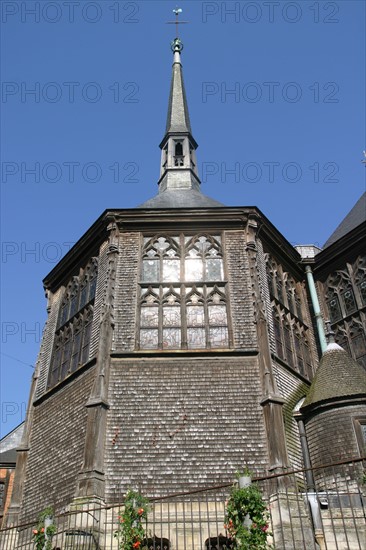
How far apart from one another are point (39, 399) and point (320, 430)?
8.70 meters

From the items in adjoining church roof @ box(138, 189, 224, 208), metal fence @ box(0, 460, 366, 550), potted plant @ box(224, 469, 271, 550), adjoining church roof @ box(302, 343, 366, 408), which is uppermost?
adjoining church roof @ box(138, 189, 224, 208)

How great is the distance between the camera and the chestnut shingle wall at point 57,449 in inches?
545

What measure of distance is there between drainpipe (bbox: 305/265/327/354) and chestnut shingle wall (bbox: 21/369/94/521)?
334 inches

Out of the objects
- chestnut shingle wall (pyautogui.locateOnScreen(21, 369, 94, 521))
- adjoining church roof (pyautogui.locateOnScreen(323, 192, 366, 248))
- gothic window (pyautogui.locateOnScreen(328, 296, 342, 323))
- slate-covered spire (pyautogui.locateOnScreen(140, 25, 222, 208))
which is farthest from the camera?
adjoining church roof (pyautogui.locateOnScreen(323, 192, 366, 248))

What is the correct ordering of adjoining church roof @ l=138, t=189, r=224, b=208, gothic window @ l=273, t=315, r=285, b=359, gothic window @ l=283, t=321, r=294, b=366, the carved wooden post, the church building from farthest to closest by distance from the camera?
adjoining church roof @ l=138, t=189, r=224, b=208, gothic window @ l=283, t=321, r=294, b=366, gothic window @ l=273, t=315, r=285, b=359, the church building, the carved wooden post

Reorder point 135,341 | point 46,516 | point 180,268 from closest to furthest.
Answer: point 46,516 → point 135,341 → point 180,268

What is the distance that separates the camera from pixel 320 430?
49.0 feet

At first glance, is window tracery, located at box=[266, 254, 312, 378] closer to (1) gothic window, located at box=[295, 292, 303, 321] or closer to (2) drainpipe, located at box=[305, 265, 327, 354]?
(1) gothic window, located at box=[295, 292, 303, 321]

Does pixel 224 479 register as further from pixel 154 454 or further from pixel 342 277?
pixel 342 277

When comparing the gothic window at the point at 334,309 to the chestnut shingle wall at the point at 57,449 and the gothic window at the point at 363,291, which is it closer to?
the gothic window at the point at 363,291

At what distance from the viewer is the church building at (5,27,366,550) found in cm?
1330

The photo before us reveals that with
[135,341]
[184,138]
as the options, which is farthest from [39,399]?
[184,138]

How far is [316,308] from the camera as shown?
66.6 feet

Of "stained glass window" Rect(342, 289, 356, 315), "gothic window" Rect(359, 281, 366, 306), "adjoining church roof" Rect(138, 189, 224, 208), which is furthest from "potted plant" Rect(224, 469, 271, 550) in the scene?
"adjoining church roof" Rect(138, 189, 224, 208)
